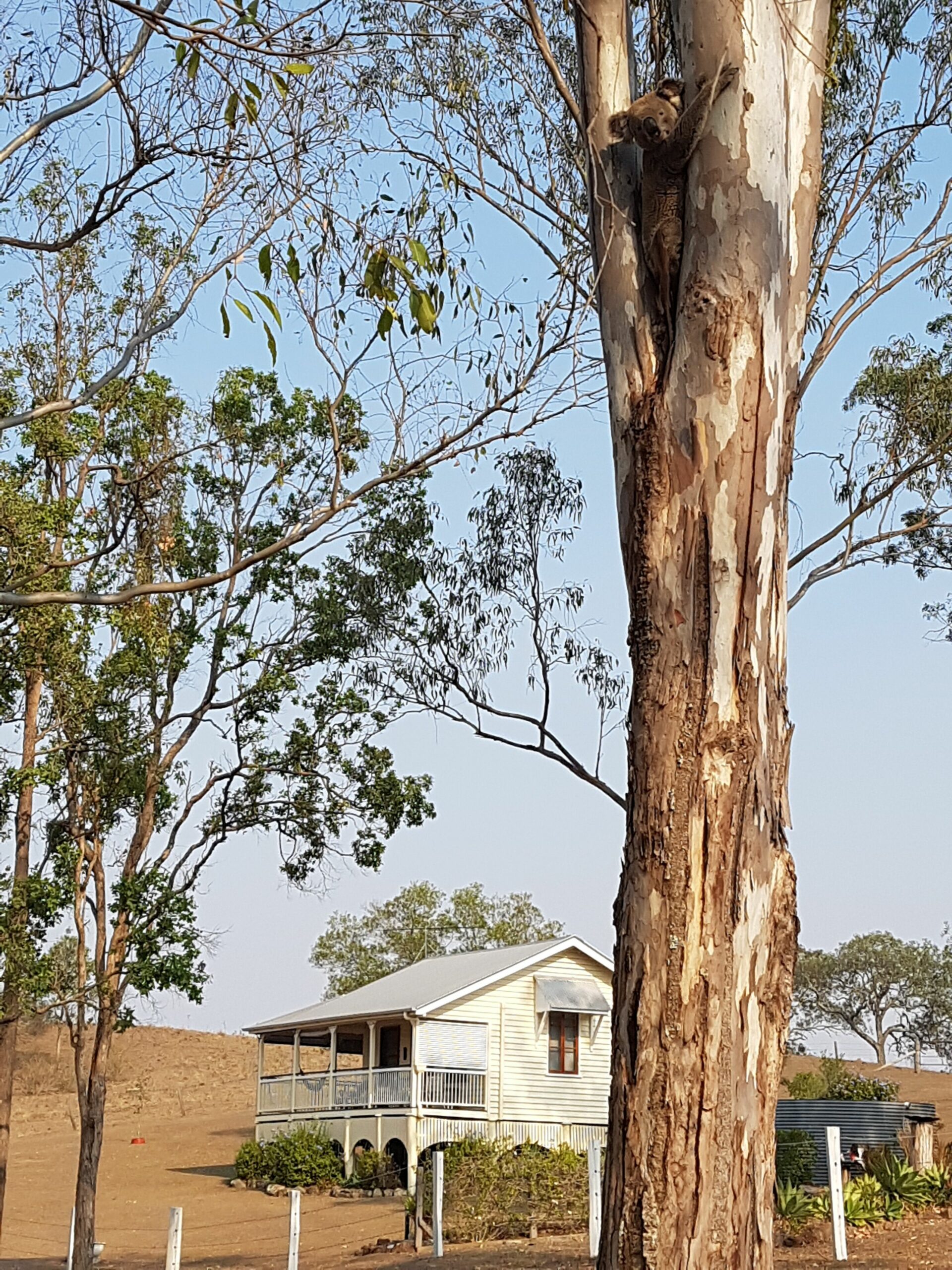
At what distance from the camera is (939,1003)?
54.0 meters

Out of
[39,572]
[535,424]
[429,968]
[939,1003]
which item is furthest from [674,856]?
[939,1003]

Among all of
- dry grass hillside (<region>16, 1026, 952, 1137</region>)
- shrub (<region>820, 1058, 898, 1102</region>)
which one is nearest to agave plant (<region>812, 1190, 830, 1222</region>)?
shrub (<region>820, 1058, 898, 1102</region>)

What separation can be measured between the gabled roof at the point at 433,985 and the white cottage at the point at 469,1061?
0.14 ft

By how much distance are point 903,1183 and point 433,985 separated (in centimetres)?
1527

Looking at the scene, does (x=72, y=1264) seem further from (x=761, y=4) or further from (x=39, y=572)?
(x=761, y=4)

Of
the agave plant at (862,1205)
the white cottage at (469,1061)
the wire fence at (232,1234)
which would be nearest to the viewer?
the agave plant at (862,1205)

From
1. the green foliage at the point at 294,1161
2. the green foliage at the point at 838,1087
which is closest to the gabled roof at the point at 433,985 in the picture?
the green foliage at the point at 294,1161

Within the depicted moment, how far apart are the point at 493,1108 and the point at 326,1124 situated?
3652 millimetres

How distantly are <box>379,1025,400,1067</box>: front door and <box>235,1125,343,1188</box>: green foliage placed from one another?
257cm

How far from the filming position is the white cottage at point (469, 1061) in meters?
27.7

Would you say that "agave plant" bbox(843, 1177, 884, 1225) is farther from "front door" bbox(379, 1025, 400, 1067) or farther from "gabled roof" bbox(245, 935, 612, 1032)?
"front door" bbox(379, 1025, 400, 1067)

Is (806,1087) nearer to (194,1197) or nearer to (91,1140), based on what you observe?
(194,1197)

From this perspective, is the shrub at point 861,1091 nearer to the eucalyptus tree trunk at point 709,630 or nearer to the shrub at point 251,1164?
the shrub at point 251,1164

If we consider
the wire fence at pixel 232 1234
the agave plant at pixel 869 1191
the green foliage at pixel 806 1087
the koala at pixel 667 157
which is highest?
the koala at pixel 667 157
